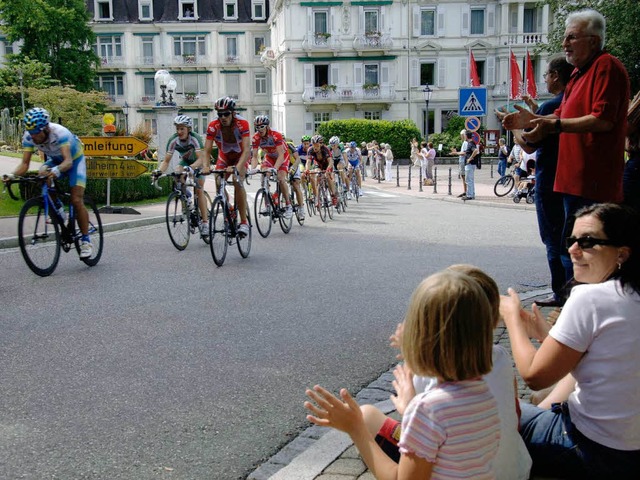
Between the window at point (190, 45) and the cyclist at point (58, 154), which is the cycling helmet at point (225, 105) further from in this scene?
Result: the window at point (190, 45)

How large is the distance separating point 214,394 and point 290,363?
850 mm

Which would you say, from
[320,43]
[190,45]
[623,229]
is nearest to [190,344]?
[623,229]

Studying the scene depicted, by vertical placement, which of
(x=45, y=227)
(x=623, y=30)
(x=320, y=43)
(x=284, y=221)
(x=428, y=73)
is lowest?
(x=284, y=221)

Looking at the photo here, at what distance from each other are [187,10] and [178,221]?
211ft

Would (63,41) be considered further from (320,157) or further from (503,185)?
(320,157)

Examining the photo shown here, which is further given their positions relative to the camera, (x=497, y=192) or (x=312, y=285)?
(x=497, y=192)

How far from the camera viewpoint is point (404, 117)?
2457 inches

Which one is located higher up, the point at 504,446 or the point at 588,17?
the point at 588,17

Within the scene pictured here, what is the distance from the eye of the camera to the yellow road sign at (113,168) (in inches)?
727

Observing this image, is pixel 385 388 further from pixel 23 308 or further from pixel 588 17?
pixel 23 308

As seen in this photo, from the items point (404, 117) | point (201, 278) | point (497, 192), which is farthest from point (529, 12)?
point (201, 278)

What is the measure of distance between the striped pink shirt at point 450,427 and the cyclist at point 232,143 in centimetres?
832

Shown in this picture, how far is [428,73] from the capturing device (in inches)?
2434

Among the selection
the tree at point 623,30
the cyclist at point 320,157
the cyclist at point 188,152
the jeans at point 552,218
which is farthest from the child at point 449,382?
the tree at point 623,30
